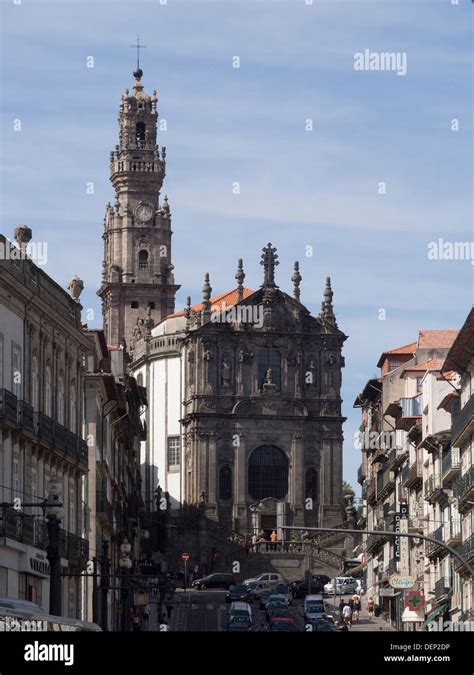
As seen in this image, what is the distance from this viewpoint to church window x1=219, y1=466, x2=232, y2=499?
512 ft

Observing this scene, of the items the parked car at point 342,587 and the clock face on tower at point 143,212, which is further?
the clock face on tower at point 143,212

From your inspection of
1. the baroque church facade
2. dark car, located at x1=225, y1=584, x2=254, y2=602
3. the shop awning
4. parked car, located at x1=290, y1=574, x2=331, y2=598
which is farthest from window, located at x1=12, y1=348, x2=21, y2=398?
the baroque church facade

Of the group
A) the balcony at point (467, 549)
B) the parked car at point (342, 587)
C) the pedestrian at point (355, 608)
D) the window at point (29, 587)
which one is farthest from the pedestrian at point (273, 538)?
the window at point (29, 587)

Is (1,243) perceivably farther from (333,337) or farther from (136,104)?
(136,104)

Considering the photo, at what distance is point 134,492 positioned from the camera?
117m

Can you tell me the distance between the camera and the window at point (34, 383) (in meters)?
53.8

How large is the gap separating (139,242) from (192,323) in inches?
868

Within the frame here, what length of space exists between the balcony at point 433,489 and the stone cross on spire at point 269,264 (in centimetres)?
7330

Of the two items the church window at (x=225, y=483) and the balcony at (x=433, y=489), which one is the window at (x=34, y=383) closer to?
the balcony at (x=433, y=489)

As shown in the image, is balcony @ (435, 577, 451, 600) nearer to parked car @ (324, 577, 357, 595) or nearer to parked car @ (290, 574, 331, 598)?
A: parked car @ (324, 577, 357, 595)

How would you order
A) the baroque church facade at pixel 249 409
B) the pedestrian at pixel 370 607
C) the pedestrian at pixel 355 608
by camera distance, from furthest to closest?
the baroque church facade at pixel 249 409 < the pedestrian at pixel 370 607 < the pedestrian at pixel 355 608

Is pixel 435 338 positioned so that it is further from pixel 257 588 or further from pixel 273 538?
pixel 273 538

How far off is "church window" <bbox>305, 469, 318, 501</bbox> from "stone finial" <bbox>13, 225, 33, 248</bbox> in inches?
4176

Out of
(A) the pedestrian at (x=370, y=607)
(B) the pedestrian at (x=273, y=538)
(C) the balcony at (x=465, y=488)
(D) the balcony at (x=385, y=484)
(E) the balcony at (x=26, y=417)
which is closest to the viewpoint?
(E) the balcony at (x=26, y=417)
